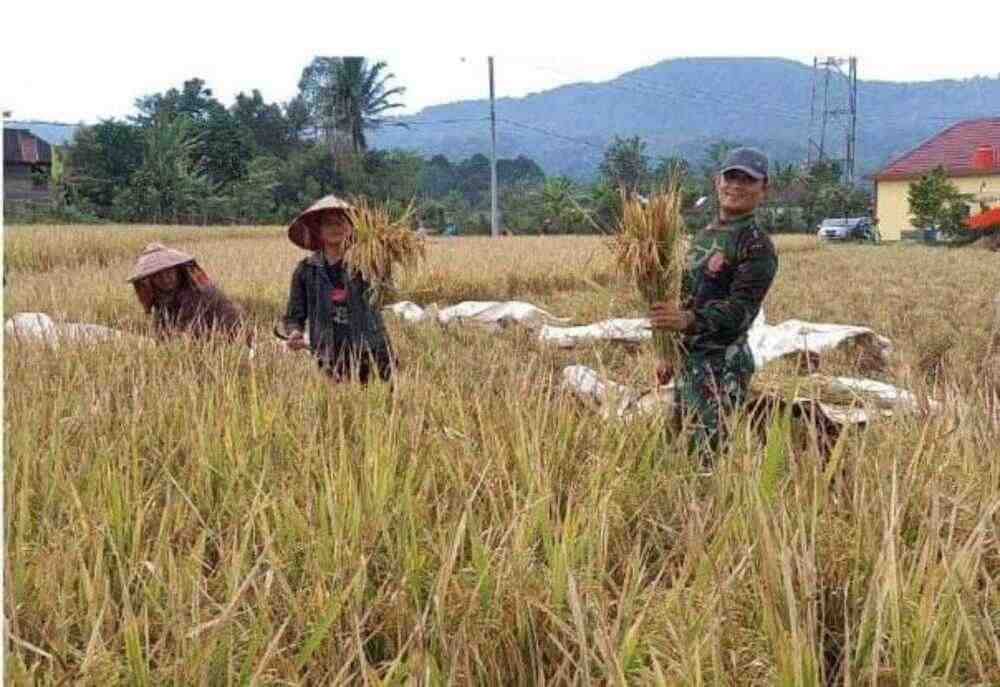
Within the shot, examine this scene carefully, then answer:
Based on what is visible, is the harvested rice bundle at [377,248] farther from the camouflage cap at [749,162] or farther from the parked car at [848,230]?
the parked car at [848,230]

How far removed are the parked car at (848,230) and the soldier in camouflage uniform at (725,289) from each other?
80.8 ft

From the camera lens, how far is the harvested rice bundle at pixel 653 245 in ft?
8.48

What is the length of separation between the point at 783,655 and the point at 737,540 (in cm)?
41

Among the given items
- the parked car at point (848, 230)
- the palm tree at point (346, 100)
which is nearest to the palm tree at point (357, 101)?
the palm tree at point (346, 100)

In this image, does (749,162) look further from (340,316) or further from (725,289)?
(340,316)

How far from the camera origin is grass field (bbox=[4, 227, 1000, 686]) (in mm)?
1151

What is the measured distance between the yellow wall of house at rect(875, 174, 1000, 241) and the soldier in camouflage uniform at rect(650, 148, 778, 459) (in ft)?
86.8

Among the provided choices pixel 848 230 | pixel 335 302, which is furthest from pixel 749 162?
pixel 848 230

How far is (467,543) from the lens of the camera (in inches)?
61.6

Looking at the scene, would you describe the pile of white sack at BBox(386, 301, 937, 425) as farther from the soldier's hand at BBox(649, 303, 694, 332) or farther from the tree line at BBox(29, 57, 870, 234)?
the tree line at BBox(29, 57, 870, 234)

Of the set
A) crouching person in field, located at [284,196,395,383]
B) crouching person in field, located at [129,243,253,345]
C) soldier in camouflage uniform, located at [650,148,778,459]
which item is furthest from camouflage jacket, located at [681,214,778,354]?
crouching person in field, located at [129,243,253,345]

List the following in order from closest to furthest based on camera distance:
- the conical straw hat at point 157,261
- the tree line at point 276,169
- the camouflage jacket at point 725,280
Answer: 1. the camouflage jacket at point 725,280
2. the conical straw hat at point 157,261
3. the tree line at point 276,169

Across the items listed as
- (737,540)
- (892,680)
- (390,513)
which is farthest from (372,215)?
(892,680)

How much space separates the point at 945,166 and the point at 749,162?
96.8 feet
